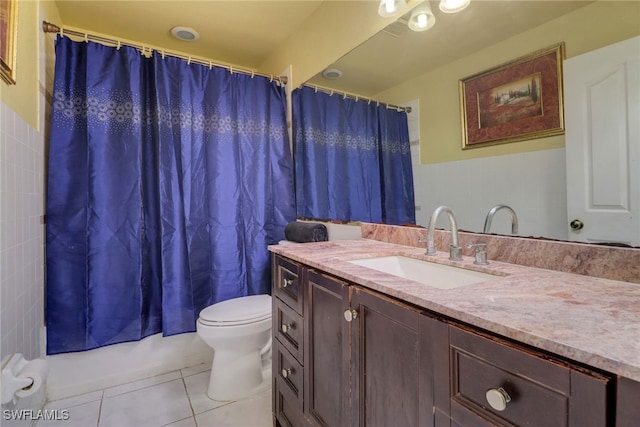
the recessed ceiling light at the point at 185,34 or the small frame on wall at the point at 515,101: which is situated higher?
the recessed ceiling light at the point at 185,34

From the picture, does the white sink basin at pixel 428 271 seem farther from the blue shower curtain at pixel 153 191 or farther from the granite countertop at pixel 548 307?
the blue shower curtain at pixel 153 191

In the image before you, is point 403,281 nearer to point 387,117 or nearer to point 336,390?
point 336,390

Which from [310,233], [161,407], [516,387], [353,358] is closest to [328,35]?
[310,233]

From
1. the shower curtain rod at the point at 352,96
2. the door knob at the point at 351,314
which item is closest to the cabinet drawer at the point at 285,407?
the door knob at the point at 351,314

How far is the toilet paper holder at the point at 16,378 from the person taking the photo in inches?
36.7

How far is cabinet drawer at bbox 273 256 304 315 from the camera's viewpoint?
3.77 ft

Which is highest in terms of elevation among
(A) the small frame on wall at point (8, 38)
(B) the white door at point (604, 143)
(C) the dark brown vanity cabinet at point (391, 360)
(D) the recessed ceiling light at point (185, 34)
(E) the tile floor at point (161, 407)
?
(D) the recessed ceiling light at point (185, 34)

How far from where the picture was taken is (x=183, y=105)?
1821mm

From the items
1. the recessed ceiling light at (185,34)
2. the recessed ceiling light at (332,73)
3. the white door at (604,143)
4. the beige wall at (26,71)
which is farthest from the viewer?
the recessed ceiling light at (185,34)

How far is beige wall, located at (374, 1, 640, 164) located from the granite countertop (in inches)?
16.8

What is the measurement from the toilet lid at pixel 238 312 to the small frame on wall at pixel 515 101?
1.30 metres

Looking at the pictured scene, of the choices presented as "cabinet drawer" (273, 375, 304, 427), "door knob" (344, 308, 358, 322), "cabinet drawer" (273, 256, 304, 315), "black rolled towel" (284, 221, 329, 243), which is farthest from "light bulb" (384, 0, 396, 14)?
"cabinet drawer" (273, 375, 304, 427)

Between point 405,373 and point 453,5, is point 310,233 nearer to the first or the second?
point 405,373

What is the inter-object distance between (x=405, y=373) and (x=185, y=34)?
2427mm
